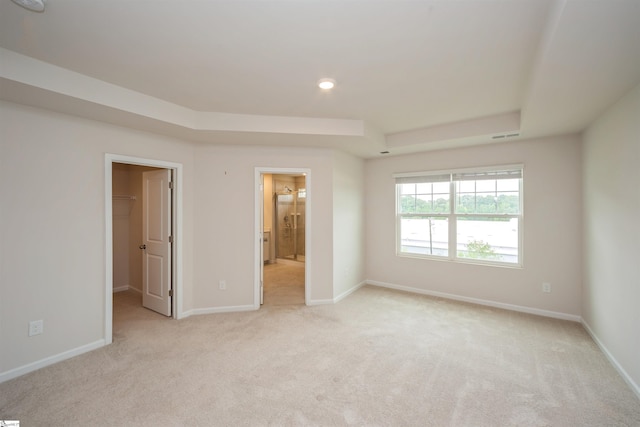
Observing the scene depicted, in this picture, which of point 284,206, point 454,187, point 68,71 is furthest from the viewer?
point 284,206

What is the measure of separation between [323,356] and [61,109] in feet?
11.1

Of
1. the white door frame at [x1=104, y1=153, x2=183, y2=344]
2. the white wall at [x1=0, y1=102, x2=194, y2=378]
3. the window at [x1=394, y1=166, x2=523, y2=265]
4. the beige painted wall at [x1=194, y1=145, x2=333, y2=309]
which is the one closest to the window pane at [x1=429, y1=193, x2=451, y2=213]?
the window at [x1=394, y1=166, x2=523, y2=265]

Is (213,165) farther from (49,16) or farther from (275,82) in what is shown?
(49,16)

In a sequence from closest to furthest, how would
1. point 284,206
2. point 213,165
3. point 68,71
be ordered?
point 68,71 < point 213,165 < point 284,206

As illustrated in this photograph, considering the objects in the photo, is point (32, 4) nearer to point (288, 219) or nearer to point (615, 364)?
point (615, 364)

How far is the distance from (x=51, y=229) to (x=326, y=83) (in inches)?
114

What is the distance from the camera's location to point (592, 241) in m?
3.15

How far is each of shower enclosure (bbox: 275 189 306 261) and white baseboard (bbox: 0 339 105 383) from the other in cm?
483

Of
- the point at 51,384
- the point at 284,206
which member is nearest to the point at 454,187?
the point at 284,206

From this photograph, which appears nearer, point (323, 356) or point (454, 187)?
point (323, 356)

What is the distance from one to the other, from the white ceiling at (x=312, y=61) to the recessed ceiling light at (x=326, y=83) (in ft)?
0.25

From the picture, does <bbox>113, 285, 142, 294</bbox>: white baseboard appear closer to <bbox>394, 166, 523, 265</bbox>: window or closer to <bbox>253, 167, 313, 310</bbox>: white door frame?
<bbox>253, 167, 313, 310</bbox>: white door frame

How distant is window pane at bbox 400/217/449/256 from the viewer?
457 centimetres

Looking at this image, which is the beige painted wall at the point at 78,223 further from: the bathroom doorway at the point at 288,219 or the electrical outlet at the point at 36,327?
the bathroom doorway at the point at 288,219
